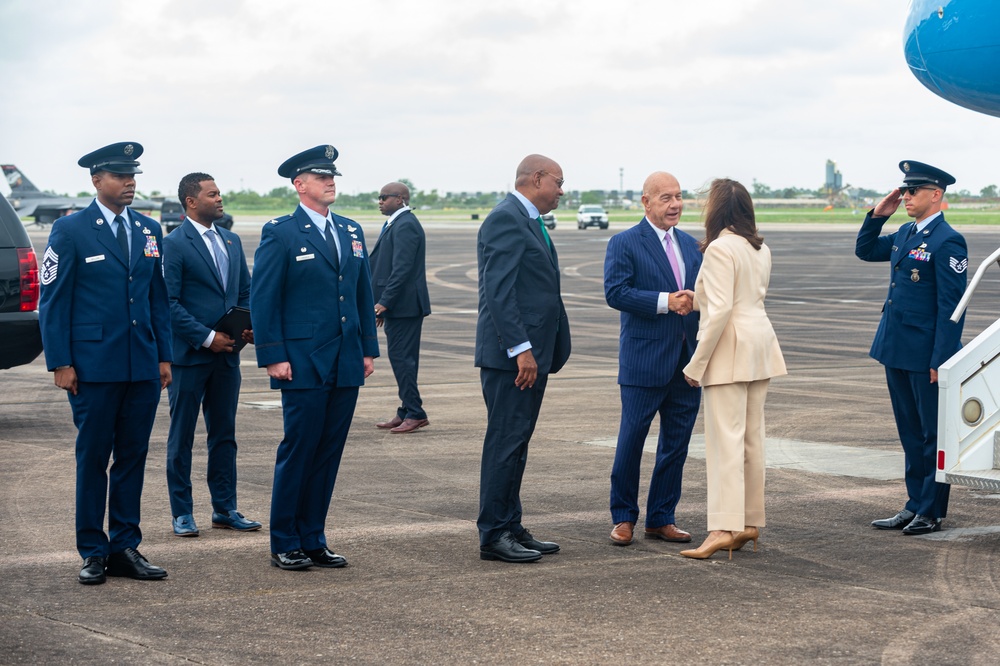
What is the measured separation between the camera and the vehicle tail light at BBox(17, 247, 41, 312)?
34.8 ft

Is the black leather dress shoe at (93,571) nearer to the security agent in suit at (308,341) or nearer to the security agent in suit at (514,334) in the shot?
the security agent in suit at (308,341)

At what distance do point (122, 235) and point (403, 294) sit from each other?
16.4 ft

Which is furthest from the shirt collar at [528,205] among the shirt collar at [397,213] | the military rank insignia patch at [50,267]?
the shirt collar at [397,213]

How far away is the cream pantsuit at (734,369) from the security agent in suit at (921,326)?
1.09m

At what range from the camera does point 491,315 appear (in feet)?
22.1

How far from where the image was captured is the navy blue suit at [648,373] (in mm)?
7078

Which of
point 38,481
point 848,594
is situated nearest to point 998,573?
point 848,594

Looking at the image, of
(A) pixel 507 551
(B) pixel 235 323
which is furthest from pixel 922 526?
(B) pixel 235 323

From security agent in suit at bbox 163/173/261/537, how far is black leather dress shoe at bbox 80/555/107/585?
1.07m

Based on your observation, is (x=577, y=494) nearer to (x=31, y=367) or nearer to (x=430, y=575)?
(x=430, y=575)

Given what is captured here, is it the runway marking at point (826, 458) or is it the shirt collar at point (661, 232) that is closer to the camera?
the shirt collar at point (661, 232)

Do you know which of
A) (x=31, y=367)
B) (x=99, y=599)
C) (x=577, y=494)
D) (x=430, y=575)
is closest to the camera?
(x=99, y=599)

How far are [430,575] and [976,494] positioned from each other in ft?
13.3

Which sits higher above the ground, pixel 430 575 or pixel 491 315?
pixel 491 315
